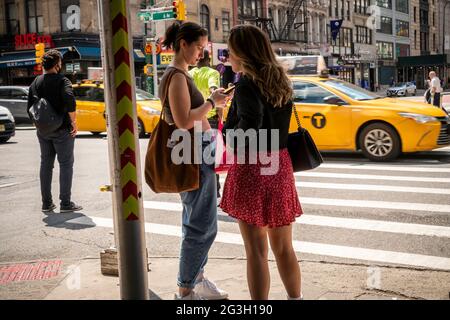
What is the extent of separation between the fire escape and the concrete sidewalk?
41.5 meters

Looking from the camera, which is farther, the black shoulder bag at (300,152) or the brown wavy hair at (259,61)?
the black shoulder bag at (300,152)

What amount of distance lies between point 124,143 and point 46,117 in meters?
4.07

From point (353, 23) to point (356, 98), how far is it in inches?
2181

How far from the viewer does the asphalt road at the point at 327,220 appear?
213 inches

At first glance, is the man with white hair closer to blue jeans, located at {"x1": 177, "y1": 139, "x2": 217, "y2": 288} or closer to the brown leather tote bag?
blue jeans, located at {"x1": 177, "y1": 139, "x2": 217, "y2": 288}

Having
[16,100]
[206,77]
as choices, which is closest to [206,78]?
[206,77]

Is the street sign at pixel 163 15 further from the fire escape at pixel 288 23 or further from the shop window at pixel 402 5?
the shop window at pixel 402 5

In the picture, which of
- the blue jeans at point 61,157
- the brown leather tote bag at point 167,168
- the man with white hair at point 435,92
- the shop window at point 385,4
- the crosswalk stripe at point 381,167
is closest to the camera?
the brown leather tote bag at point 167,168

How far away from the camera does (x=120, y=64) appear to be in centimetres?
331

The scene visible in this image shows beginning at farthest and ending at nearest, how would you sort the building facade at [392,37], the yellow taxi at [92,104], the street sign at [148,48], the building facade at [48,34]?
the building facade at [392,37]
the building facade at [48,34]
the street sign at [148,48]
the yellow taxi at [92,104]

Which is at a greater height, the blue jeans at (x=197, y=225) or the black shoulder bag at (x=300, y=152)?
the black shoulder bag at (x=300, y=152)

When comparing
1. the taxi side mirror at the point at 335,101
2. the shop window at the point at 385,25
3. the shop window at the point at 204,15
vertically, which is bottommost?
the taxi side mirror at the point at 335,101

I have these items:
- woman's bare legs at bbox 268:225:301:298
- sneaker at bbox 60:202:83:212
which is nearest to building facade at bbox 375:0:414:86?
sneaker at bbox 60:202:83:212

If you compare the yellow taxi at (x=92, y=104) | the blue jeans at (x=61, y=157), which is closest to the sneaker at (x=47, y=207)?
the blue jeans at (x=61, y=157)
